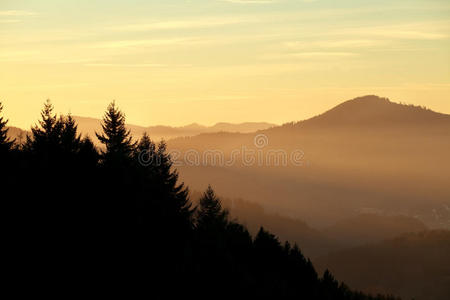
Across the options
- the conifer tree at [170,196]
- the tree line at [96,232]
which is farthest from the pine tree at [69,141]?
the conifer tree at [170,196]

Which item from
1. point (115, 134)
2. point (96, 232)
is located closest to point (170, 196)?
point (115, 134)

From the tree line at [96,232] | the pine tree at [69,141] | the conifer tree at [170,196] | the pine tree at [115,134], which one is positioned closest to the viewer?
the tree line at [96,232]

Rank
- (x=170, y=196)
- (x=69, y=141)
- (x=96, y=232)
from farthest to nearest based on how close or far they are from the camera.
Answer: (x=170, y=196) → (x=69, y=141) → (x=96, y=232)

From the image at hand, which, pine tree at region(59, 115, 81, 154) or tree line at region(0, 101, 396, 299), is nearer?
tree line at region(0, 101, 396, 299)

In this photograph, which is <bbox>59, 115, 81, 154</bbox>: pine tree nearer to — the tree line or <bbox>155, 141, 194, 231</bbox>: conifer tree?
the tree line

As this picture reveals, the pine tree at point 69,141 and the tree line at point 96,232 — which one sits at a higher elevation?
the pine tree at point 69,141

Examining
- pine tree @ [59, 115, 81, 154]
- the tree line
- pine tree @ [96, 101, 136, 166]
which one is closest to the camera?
the tree line

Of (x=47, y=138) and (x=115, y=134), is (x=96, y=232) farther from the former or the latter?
(x=115, y=134)

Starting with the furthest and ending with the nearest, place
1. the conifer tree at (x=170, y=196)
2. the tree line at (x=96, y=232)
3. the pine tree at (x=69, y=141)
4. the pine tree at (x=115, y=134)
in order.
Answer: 1. the pine tree at (x=115, y=134)
2. the conifer tree at (x=170, y=196)
3. the pine tree at (x=69, y=141)
4. the tree line at (x=96, y=232)

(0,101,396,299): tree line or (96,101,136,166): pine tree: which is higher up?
(96,101,136,166): pine tree

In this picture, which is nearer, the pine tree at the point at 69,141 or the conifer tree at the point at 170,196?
the pine tree at the point at 69,141

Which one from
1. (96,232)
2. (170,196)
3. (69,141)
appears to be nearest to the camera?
(96,232)

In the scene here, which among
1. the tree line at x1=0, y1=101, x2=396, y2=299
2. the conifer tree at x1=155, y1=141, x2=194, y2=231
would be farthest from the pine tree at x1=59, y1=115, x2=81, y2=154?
the conifer tree at x1=155, y1=141, x2=194, y2=231

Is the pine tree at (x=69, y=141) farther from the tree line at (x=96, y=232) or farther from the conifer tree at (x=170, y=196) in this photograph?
the conifer tree at (x=170, y=196)
